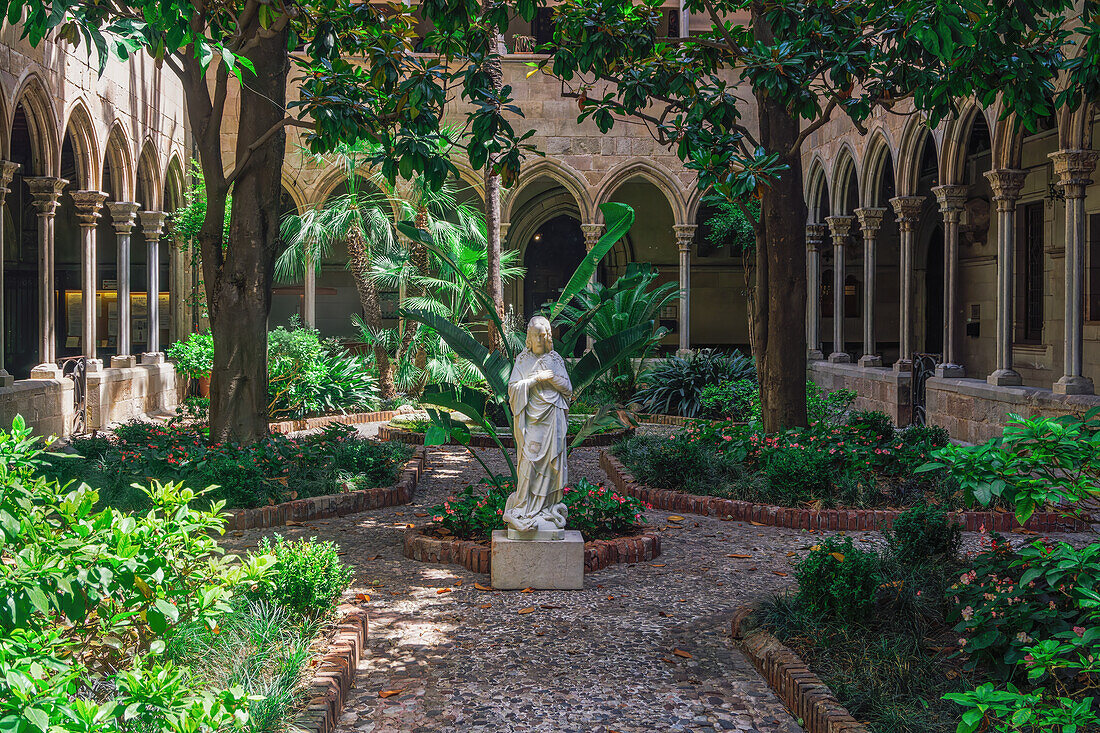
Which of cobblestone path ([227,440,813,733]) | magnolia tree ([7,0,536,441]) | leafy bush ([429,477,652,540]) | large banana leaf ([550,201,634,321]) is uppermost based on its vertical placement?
magnolia tree ([7,0,536,441])

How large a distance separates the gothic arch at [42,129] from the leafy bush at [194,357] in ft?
11.0

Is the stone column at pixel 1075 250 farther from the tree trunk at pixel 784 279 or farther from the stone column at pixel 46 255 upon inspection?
the stone column at pixel 46 255

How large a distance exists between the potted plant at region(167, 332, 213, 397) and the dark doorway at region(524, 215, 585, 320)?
9.77 metres

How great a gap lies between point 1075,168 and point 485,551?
7.31m

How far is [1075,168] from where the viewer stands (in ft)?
31.1

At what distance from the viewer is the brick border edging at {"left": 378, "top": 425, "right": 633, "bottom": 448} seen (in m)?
11.8

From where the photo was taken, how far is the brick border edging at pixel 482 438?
11.8m

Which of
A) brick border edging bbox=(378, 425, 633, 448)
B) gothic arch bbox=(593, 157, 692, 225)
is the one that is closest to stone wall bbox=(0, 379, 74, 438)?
brick border edging bbox=(378, 425, 633, 448)

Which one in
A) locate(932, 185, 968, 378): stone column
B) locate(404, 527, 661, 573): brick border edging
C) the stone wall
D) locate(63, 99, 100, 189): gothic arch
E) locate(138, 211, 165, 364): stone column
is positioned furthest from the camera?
locate(138, 211, 165, 364): stone column

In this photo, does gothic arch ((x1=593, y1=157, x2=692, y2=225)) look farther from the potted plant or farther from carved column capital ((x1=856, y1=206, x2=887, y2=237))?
the potted plant

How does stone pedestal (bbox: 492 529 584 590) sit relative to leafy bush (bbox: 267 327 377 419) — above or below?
below

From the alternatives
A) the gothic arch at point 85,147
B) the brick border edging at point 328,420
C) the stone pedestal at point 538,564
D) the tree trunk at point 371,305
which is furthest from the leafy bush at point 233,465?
the tree trunk at point 371,305

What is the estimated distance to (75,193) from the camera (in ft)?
41.7

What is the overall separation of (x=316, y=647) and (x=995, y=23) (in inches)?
190
